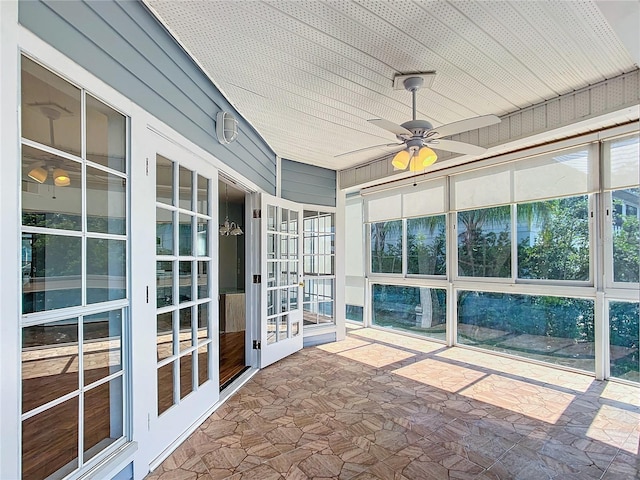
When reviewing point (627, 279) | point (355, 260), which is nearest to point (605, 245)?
point (627, 279)

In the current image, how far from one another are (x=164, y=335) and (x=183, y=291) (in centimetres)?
36

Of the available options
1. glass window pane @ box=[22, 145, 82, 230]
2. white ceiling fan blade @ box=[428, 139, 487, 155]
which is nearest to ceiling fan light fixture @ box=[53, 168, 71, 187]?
glass window pane @ box=[22, 145, 82, 230]

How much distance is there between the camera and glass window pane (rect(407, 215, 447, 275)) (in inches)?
216

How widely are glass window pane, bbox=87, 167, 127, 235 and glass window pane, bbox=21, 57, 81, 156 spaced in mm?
173

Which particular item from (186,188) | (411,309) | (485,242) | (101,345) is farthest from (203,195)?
(411,309)

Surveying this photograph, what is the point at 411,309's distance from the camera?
5992 mm

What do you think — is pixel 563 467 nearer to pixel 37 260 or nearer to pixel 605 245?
pixel 605 245

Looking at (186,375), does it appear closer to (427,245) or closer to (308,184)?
(308,184)

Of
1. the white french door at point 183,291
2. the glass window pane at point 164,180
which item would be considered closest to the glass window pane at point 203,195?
the white french door at point 183,291

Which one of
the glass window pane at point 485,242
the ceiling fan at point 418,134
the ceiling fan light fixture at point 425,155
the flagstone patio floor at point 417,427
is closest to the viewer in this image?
the flagstone patio floor at point 417,427

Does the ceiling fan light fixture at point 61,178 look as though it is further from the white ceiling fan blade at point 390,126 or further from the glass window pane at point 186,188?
the white ceiling fan blade at point 390,126

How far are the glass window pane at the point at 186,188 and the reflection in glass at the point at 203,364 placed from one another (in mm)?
1190

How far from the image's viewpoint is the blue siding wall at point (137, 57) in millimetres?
1563

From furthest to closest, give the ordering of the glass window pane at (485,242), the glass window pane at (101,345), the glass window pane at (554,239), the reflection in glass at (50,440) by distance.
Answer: the glass window pane at (485,242) → the glass window pane at (554,239) → the glass window pane at (101,345) → the reflection in glass at (50,440)
